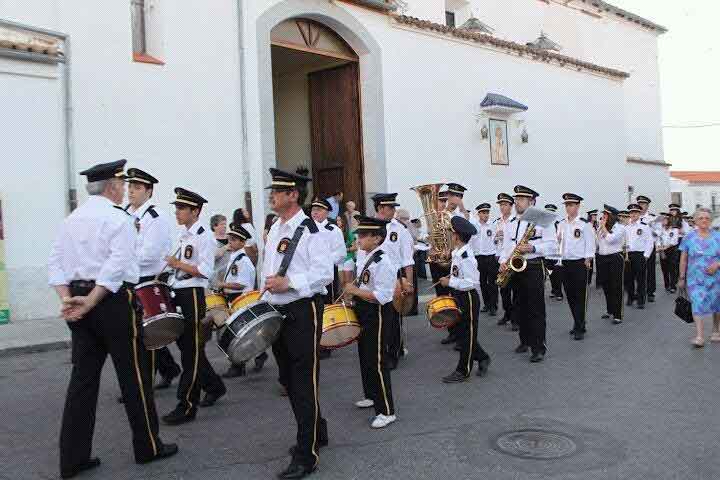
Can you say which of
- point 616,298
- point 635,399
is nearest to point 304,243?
point 635,399

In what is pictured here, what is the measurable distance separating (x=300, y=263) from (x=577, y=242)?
20.1ft

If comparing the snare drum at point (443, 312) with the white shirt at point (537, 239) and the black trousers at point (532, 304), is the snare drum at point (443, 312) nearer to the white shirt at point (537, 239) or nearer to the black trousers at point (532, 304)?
the black trousers at point (532, 304)

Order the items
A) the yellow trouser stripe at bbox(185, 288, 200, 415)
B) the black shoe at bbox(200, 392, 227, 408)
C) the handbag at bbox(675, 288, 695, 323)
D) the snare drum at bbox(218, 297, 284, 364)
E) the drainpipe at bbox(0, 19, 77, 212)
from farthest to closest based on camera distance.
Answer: the drainpipe at bbox(0, 19, 77, 212) < the handbag at bbox(675, 288, 695, 323) < the black shoe at bbox(200, 392, 227, 408) < the yellow trouser stripe at bbox(185, 288, 200, 415) < the snare drum at bbox(218, 297, 284, 364)

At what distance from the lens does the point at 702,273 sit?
8.39 metres

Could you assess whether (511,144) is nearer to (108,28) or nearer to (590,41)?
(590,41)

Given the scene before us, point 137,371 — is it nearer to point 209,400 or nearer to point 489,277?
point 209,400

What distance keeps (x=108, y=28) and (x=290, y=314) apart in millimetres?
9171

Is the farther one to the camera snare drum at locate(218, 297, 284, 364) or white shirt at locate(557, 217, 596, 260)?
white shirt at locate(557, 217, 596, 260)

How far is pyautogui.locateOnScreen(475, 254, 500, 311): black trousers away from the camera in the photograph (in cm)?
1139

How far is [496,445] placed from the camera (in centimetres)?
484

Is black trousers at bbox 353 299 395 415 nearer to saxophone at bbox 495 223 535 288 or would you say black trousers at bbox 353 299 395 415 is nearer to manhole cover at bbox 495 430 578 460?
manhole cover at bbox 495 430 578 460

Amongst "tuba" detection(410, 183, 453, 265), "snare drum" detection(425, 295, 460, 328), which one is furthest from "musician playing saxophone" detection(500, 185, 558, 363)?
"snare drum" detection(425, 295, 460, 328)

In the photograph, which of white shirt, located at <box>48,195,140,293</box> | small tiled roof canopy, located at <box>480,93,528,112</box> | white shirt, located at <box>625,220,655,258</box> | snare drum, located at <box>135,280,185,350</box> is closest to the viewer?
white shirt, located at <box>48,195,140,293</box>

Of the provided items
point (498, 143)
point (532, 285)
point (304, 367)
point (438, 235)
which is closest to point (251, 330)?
point (304, 367)
